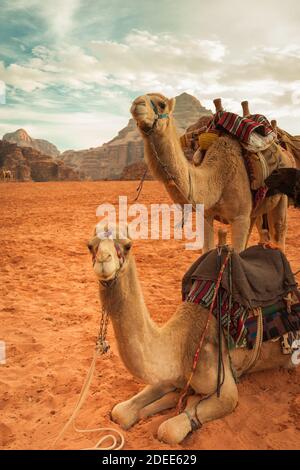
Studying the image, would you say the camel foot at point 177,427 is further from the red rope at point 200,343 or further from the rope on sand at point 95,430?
the rope on sand at point 95,430

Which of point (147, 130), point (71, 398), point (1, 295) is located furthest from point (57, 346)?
point (147, 130)

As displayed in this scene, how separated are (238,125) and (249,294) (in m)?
2.33

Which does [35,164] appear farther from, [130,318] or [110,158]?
[130,318]

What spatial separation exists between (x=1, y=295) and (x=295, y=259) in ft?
18.2

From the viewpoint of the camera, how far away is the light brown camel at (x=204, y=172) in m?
3.74

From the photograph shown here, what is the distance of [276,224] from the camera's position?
19.3 feet

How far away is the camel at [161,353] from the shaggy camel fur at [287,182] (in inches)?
61.3

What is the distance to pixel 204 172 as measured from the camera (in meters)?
4.59

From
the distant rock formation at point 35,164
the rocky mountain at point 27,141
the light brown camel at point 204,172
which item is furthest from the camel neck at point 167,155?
the rocky mountain at point 27,141

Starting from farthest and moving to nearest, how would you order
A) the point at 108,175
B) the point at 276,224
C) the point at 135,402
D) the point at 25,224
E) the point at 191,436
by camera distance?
the point at 108,175 → the point at 25,224 → the point at 276,224 → the point at 135,402 → the point at 191,436

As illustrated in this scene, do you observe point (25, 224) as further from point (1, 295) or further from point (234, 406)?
point (234, 406)

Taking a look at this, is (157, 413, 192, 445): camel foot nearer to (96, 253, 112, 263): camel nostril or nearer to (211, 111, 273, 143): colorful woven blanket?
(96, 253, 112, 263): camel nostril

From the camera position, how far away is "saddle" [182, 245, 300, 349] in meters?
3.21

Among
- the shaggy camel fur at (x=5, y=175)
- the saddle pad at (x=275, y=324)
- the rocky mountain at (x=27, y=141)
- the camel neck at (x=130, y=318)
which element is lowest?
the saddle pad at (x=275, y=324)
